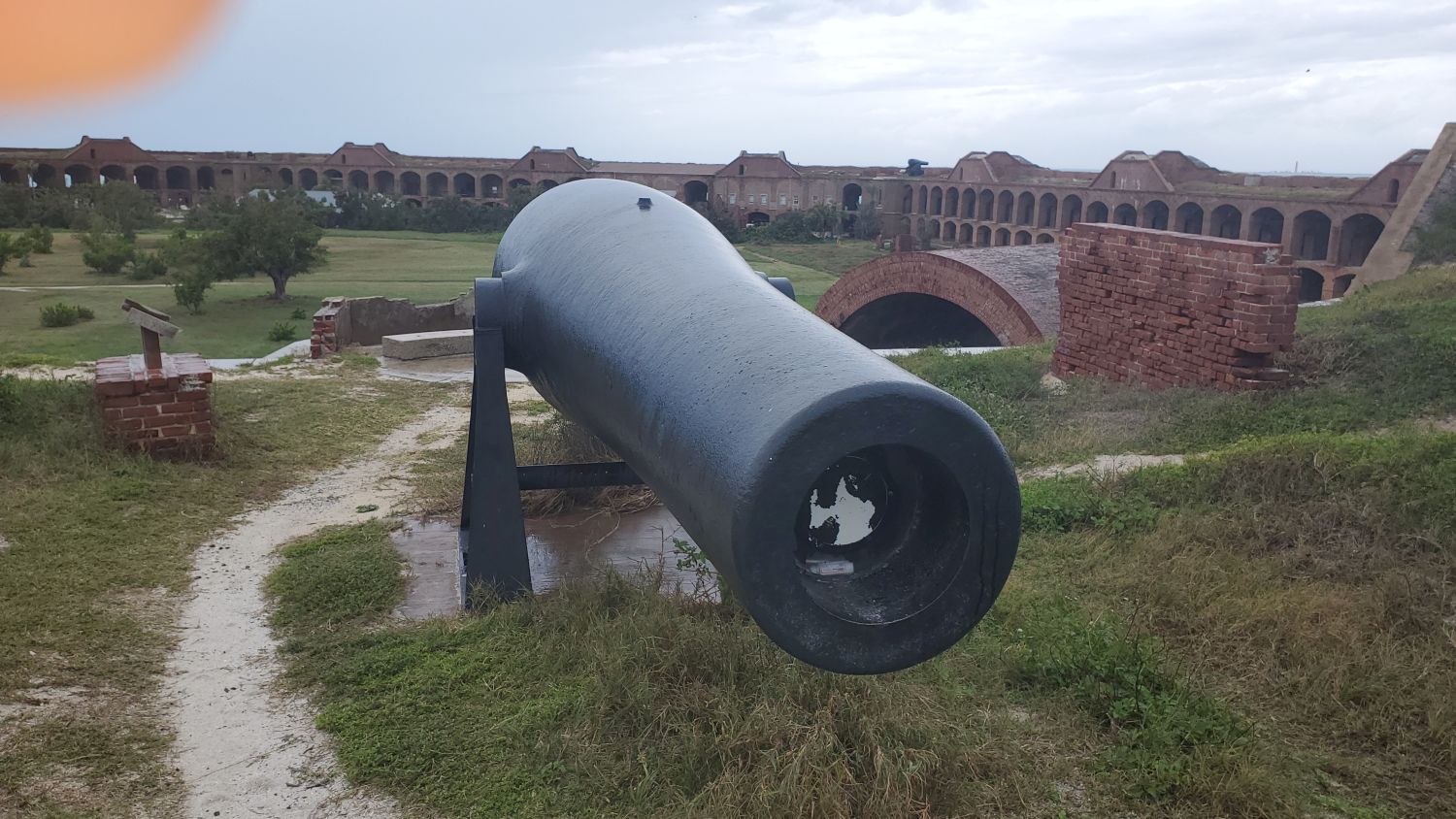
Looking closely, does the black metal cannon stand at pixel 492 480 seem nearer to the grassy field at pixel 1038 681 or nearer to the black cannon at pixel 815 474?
the grassy field at pixel 1038 681

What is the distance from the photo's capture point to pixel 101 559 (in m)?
4.67

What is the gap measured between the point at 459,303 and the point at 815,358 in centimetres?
1198

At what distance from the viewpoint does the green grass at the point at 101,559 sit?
3107mm

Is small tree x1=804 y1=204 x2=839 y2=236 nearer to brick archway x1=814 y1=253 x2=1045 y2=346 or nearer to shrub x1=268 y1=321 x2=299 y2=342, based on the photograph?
shrub x1=268 y1=321 x2=299 y2=342

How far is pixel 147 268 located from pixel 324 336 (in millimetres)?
16527

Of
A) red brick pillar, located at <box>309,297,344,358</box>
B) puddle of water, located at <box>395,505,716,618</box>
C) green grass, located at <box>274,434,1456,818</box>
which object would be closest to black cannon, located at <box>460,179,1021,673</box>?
green grass, located at <box>274,434,1456,818</box>

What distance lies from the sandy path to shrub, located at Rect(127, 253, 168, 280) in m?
22.3

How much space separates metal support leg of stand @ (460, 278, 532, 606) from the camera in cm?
416

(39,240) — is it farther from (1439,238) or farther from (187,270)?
(1439,238)

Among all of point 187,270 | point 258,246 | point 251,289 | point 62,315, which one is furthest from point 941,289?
point 251,289

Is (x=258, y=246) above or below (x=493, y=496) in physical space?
above

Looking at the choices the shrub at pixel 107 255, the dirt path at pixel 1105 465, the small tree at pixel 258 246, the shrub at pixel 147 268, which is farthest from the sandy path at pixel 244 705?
the shrub at pixel 107 255

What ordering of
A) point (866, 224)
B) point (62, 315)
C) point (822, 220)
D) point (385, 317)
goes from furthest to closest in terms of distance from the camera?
point (866, 224) < point (822, 220) < point (62, 315) < point (385, 317)

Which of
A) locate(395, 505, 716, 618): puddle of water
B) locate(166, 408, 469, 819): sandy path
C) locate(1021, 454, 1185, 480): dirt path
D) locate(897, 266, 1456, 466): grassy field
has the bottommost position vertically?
locate(166, 408, 469, 819): sandy path
